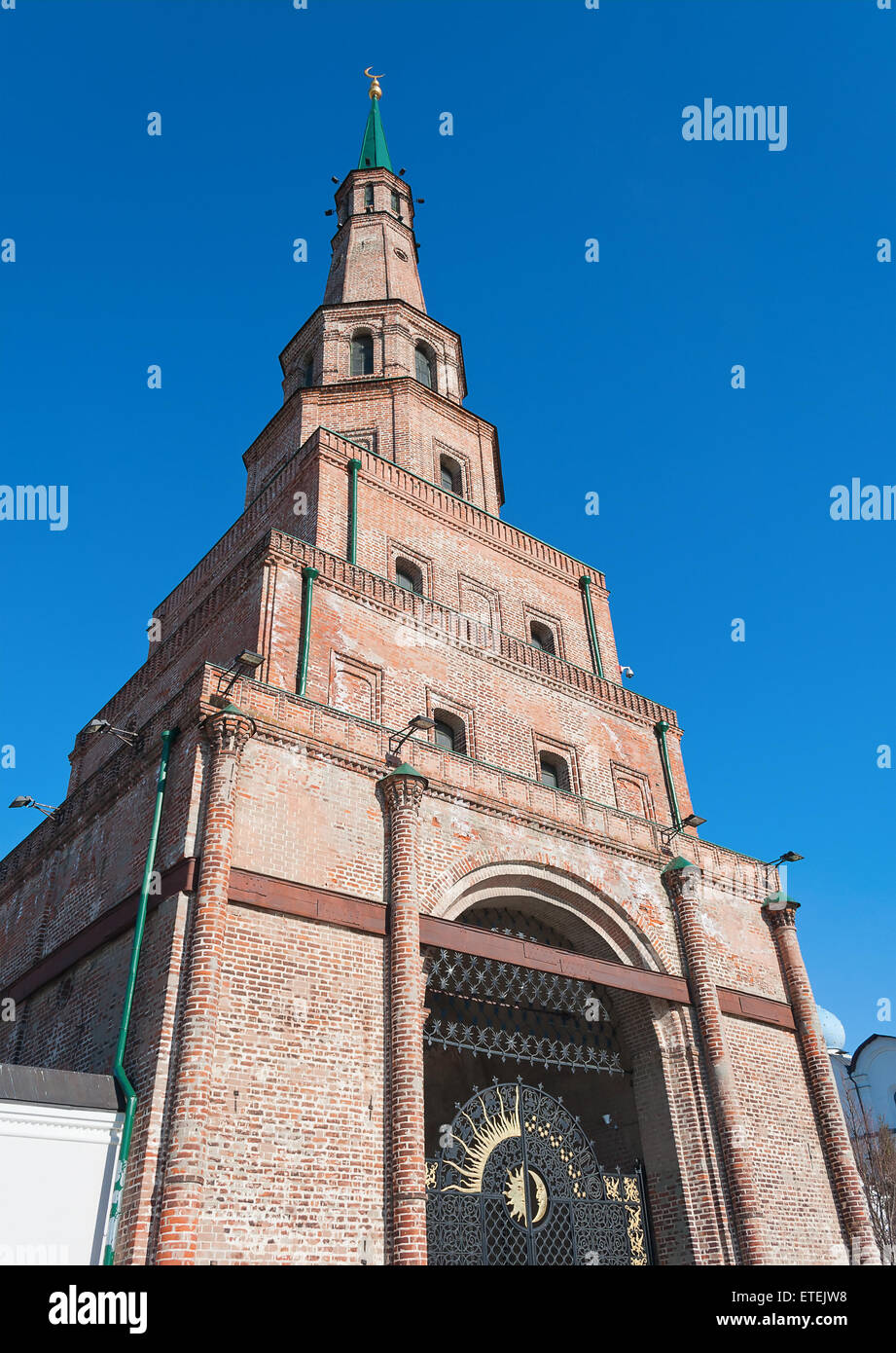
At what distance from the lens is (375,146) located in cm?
3331

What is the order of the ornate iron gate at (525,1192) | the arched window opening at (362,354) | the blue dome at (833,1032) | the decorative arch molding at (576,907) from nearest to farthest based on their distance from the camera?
the ornate iron gate at (525,1192)
the decorative arch molding at (576,907)
the arched window opening at (362,354)
the blue dome at (833,1032)

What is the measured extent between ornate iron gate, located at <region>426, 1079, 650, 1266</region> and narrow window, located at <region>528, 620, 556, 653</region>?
1007 centimetres

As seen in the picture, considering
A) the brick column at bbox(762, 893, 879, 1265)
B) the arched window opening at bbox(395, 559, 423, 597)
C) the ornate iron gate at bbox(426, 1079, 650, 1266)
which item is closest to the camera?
the ornate iron gate at bbox(426, 1079, 650, 1266)

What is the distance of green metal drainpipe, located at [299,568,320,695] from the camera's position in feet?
50.2

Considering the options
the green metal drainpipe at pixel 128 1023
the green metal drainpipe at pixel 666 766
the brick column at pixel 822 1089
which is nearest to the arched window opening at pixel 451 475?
the green metal drainpipe at pixel 666 766

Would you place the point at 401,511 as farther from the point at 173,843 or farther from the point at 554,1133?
the point at 554,1133

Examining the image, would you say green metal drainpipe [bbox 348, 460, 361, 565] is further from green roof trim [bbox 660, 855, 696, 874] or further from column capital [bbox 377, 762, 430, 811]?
green roof trim [bbox 660, 855, 696, 874]

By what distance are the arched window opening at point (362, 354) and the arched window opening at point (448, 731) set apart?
11017 mm

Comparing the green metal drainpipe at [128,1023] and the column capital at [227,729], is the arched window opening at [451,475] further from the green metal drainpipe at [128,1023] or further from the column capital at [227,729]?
the column capital at [227,729]

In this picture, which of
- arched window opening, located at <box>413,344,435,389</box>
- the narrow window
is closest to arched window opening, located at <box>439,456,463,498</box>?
arched window opening, located at <box>413,344,435,389</box>

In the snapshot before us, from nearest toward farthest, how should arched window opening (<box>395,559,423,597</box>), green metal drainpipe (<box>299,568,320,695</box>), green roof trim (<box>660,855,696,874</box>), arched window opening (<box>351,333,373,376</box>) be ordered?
green metal drainpipe (<box>299,568,320,695</box>), green roof trim (<box>660,855,696,874</box>), arched window opening (<box>395,559,423,597</box>), arched window opening (<box>351,333,373,376</box>)

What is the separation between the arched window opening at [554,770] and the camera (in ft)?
60.8
